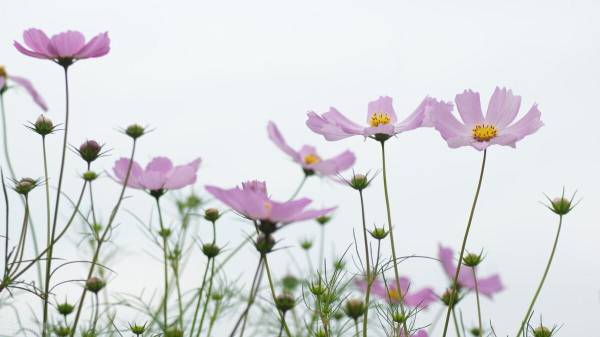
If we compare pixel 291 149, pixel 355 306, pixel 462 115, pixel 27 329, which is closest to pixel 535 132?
pixel 462 115

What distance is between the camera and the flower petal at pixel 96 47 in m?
1.24

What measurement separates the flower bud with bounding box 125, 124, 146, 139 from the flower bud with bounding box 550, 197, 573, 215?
769 millimetres

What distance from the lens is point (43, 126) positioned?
129 cm

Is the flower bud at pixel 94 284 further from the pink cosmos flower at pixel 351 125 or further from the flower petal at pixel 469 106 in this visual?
the flower petal at pixel 469 106

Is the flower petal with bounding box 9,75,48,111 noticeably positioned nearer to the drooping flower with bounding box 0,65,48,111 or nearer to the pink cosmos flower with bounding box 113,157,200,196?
the drooping flower with bounding box 0,65,48,111

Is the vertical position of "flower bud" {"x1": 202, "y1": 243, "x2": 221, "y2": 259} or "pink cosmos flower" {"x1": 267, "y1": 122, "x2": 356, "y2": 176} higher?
"flower bud" {"x1": 202, "y1": 243, "x2": 221, "y2": 259}

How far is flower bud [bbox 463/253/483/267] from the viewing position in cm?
141

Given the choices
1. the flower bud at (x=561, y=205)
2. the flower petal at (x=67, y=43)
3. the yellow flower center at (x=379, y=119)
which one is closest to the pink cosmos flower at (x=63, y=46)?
the flower petal at (x=67, y=43)

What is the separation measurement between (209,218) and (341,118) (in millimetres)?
320

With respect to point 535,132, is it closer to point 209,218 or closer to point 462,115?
point 462,115

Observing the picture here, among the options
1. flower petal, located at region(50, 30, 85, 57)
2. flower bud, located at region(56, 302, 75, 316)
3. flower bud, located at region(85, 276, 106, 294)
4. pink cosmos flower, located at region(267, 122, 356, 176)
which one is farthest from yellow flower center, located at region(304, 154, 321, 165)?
flower bud, located at region(56, 302, 75, 316)

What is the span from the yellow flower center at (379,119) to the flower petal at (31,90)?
0.69 metres

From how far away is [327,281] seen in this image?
54.5 inches

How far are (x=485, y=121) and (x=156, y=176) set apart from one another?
1.96 feet
